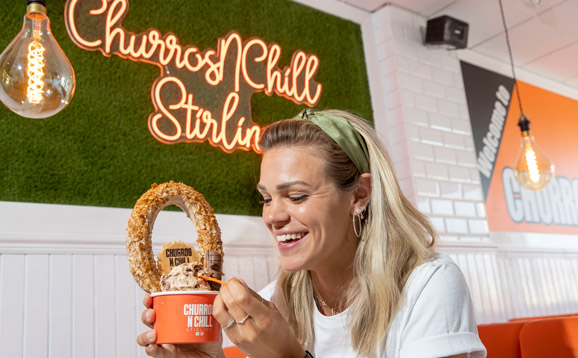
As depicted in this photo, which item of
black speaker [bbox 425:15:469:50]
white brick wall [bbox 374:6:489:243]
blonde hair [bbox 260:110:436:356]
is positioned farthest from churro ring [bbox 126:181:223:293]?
black speaker [bbox 425:15:469:50]

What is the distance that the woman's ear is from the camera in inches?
67.2

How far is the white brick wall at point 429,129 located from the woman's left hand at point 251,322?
9.30 ft

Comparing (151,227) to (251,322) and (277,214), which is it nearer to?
(277,214)

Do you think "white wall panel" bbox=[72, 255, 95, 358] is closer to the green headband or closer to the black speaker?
the green headband

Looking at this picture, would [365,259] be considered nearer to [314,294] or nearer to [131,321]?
[314,294]

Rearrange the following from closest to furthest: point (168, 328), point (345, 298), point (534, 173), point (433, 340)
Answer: point (168, 328) → point (433, 340) → point (345, 298) → point (534, 173)

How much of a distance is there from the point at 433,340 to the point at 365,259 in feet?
1.16

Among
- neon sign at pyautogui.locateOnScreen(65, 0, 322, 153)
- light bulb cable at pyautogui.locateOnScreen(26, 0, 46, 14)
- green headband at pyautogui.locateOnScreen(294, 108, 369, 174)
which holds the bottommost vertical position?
green headband at pyautogui.locateOnScreen(294, 108, 369, 174)

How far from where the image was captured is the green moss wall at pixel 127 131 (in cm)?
262

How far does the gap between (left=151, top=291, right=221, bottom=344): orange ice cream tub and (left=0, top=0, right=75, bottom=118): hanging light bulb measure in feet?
4.00

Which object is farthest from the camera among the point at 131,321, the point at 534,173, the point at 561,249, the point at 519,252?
the point at 561,249

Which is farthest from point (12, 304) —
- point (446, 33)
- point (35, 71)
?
point (446, 33)

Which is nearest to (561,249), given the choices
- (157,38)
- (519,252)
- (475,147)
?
(519,252)

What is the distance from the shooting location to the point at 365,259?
1657 mm
